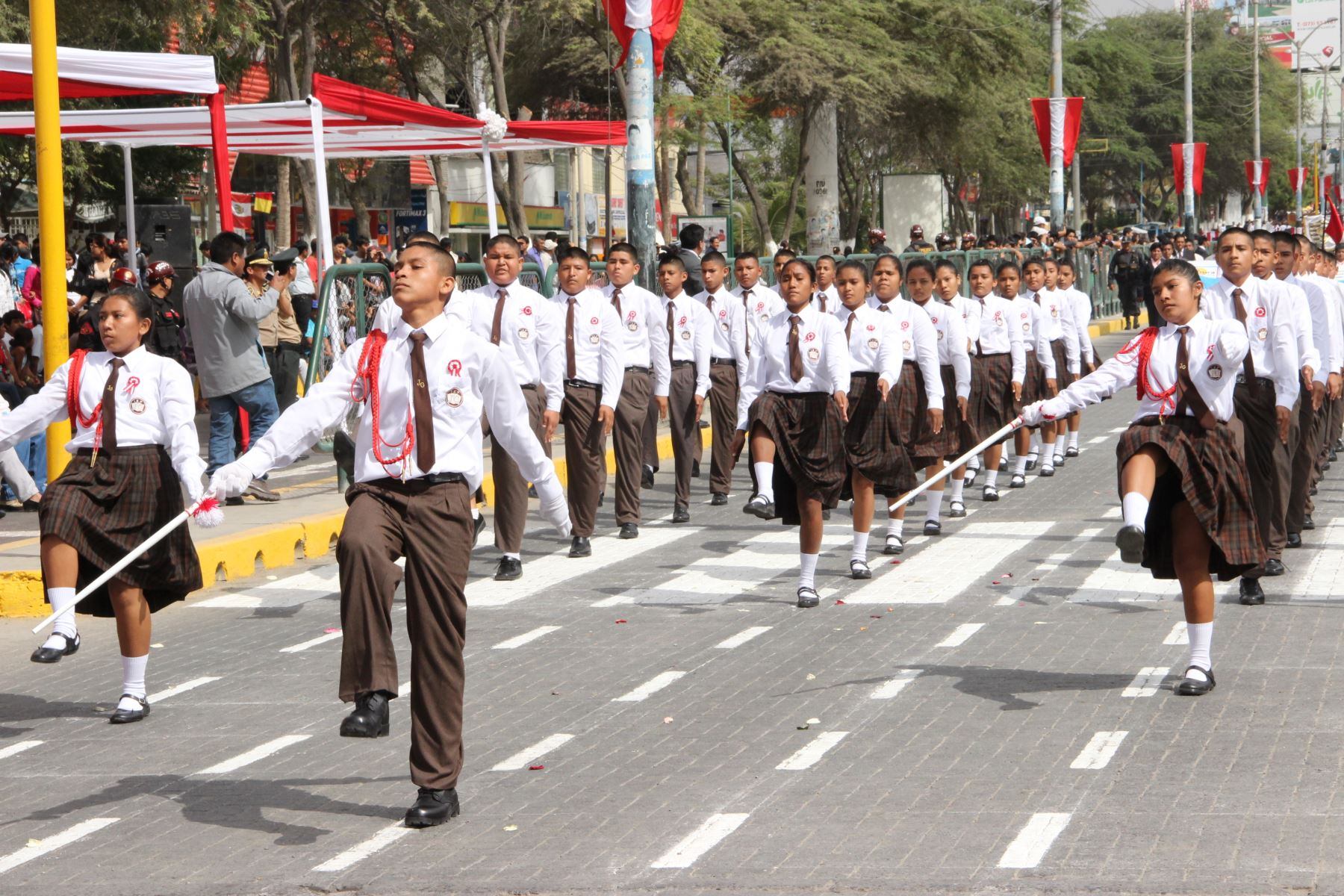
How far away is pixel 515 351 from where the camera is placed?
11.5 meters

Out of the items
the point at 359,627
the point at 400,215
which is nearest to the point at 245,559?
the point at 359,627

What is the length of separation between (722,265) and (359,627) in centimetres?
886

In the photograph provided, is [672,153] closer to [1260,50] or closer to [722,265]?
[722,265]

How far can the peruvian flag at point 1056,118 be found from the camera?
1240 inches

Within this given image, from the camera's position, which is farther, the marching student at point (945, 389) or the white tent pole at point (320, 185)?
the white tent pole at point (320, 185)

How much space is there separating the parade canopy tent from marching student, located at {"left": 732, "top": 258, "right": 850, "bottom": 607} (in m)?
5.35

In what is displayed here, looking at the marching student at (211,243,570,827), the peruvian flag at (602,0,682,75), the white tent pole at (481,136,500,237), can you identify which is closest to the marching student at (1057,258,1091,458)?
the peruvian flag at (602,0,682,75)

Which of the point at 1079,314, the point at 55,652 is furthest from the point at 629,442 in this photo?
the point at 55,652

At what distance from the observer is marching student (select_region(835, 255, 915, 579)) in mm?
10961

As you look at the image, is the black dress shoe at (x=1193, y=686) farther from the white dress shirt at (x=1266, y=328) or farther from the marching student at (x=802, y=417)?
the white dress shirt at (x=1266, y=328)

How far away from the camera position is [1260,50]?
87.3 m

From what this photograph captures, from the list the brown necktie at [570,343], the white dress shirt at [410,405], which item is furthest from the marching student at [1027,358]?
the white dress shirt at [410,405]

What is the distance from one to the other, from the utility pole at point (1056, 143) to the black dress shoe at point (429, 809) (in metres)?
27.2

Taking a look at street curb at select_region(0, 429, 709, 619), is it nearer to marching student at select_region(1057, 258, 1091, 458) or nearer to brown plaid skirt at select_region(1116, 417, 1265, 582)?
brown plaid skirt at select_region(1116, 417, 1265, 582)
